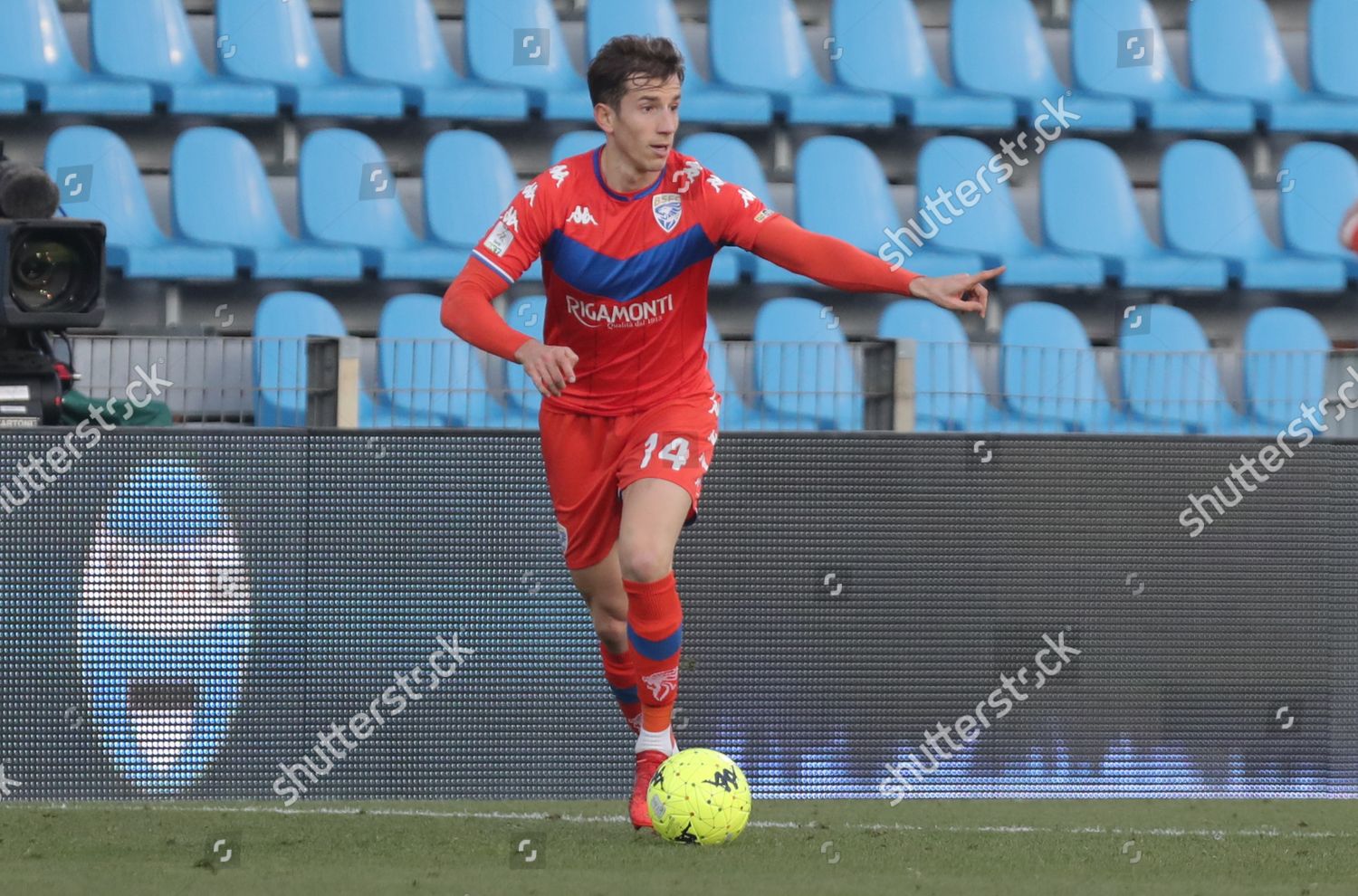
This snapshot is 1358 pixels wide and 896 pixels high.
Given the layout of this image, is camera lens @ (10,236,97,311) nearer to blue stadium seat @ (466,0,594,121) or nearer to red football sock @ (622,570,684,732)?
red football sock @ (622,570,684,732)

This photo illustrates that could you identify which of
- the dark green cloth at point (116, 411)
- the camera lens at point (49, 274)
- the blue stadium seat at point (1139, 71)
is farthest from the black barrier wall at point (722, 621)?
the blue stadium seat at point (1139, 71)

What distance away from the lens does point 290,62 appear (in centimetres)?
1279

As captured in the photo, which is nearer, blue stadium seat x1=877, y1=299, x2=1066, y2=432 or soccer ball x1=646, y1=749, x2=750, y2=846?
soccer ball x1=646, y1=749, x2=750, y2=846

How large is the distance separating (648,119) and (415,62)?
7803mm

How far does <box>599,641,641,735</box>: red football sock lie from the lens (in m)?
6.16

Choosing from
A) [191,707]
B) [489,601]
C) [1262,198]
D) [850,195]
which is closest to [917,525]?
[489,601]

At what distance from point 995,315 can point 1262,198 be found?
2.37 m

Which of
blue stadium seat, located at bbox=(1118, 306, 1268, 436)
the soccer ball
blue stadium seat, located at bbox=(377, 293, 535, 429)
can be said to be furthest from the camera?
blue stadium seat, located at bbox=(1118, 306, 1268, 436)

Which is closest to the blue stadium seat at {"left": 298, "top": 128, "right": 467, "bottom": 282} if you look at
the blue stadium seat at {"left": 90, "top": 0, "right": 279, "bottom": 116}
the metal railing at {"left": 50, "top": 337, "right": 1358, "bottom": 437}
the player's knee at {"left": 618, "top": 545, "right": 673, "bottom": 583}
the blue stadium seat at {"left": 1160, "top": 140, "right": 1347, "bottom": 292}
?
the blue stadium seat at {"left": 90, "top": 0, "right": 279, "bottom": 116}

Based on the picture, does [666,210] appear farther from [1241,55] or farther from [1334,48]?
[1334,48]

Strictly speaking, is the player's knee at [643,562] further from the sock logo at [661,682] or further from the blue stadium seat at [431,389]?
the blue stadium seat at [431,389]

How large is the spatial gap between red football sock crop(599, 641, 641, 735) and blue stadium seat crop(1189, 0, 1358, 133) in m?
9.05

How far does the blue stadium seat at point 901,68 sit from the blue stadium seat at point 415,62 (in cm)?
238

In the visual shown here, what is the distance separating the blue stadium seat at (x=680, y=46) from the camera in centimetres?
1280
